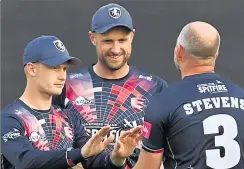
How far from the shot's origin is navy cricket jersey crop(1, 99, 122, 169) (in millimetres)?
3551

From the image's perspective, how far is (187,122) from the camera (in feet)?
10.2

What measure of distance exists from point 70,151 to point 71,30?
3197 mm

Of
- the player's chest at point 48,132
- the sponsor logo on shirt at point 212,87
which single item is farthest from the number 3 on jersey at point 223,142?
the player's chest at point 48,132

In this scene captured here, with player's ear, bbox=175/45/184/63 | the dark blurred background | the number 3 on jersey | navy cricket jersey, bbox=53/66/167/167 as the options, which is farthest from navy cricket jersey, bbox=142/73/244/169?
the dark blurred background

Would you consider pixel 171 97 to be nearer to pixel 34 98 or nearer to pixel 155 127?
pixel 155 127

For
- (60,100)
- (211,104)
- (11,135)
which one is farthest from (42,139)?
(211,104)

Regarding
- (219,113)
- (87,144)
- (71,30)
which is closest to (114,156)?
(87,144)

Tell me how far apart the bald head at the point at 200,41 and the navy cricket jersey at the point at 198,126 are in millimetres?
128

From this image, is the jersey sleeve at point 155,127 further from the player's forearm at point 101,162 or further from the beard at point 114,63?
the beard at point 114,63

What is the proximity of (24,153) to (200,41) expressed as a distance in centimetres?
101

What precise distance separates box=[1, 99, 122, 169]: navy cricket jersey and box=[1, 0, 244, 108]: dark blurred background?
8.91 ft

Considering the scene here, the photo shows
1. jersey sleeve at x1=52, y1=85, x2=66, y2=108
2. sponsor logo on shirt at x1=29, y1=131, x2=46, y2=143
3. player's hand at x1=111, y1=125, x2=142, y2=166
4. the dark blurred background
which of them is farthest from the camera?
the dark blurred background

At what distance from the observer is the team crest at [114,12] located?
4206 mm

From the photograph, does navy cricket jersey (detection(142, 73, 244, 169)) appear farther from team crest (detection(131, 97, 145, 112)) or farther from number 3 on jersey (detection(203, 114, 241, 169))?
team crest (detection(131, 97, 145, 112))
